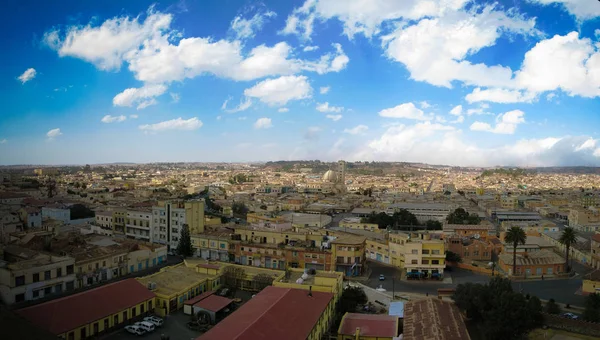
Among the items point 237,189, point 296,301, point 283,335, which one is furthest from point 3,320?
point 237,189

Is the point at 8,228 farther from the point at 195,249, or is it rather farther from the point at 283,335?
the point at 283,335

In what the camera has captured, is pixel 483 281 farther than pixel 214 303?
Yes

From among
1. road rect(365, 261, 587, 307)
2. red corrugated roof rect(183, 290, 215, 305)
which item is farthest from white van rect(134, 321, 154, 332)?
road rect(365, 261, 587, 307)

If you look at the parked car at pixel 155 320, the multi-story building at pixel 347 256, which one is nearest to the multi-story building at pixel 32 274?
the parked car at pixel 155 320

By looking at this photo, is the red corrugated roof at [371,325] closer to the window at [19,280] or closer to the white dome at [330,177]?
the window at [19,280]

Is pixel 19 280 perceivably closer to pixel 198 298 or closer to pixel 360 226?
pixel 198 298

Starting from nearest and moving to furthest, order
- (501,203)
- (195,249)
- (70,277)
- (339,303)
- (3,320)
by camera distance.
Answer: (3,320) → (339,303) → (70,277) → (195,249) → (501,203)

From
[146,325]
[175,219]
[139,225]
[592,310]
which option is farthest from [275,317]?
[139,225]
